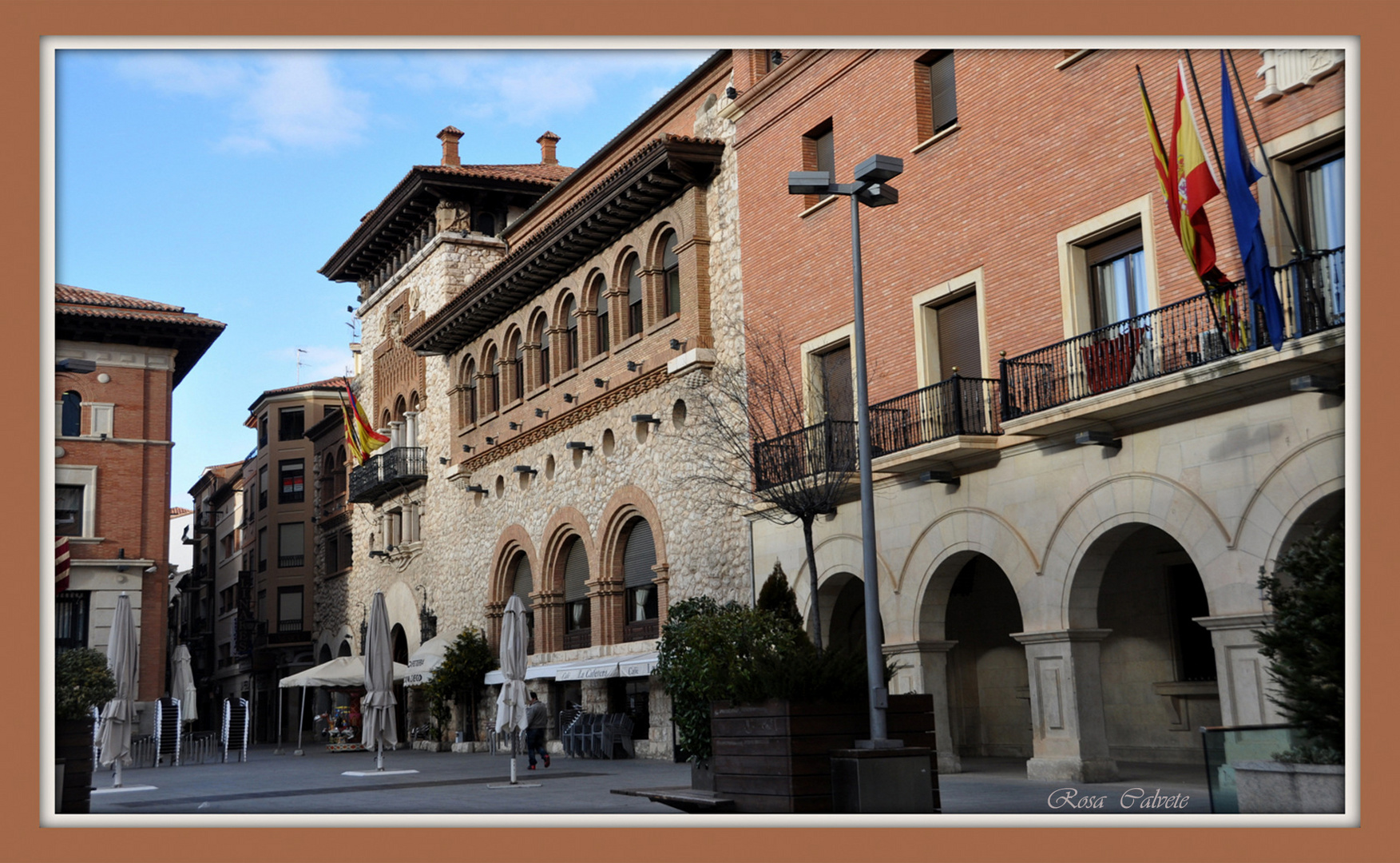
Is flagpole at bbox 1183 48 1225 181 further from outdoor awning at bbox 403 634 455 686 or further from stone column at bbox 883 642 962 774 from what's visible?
outdoor awning at bbox 403 634 455 686

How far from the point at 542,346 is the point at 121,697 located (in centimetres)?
1332

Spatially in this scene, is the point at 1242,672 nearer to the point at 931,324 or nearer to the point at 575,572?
the point at 931,324

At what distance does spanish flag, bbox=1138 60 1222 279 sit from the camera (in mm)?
14242

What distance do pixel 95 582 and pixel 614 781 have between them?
19.2 meters

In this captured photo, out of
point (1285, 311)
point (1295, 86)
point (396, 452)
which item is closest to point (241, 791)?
point (1285, 311)

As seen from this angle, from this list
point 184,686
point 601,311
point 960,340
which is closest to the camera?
point 960,340

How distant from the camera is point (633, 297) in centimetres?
2794

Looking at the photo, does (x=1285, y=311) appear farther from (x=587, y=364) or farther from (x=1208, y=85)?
(x=587, y=364)

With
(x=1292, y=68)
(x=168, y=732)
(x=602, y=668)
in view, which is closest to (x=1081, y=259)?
(x=1292, y=68)

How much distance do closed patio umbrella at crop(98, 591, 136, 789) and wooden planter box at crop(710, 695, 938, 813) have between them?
512 inches

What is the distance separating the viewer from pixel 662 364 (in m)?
26.0

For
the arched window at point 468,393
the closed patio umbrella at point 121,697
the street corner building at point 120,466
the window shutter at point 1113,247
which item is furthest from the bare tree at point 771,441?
the street corner building at point 120,466

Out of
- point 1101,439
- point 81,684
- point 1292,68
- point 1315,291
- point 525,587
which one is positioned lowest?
point 81,684

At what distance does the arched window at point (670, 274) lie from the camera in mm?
26391
